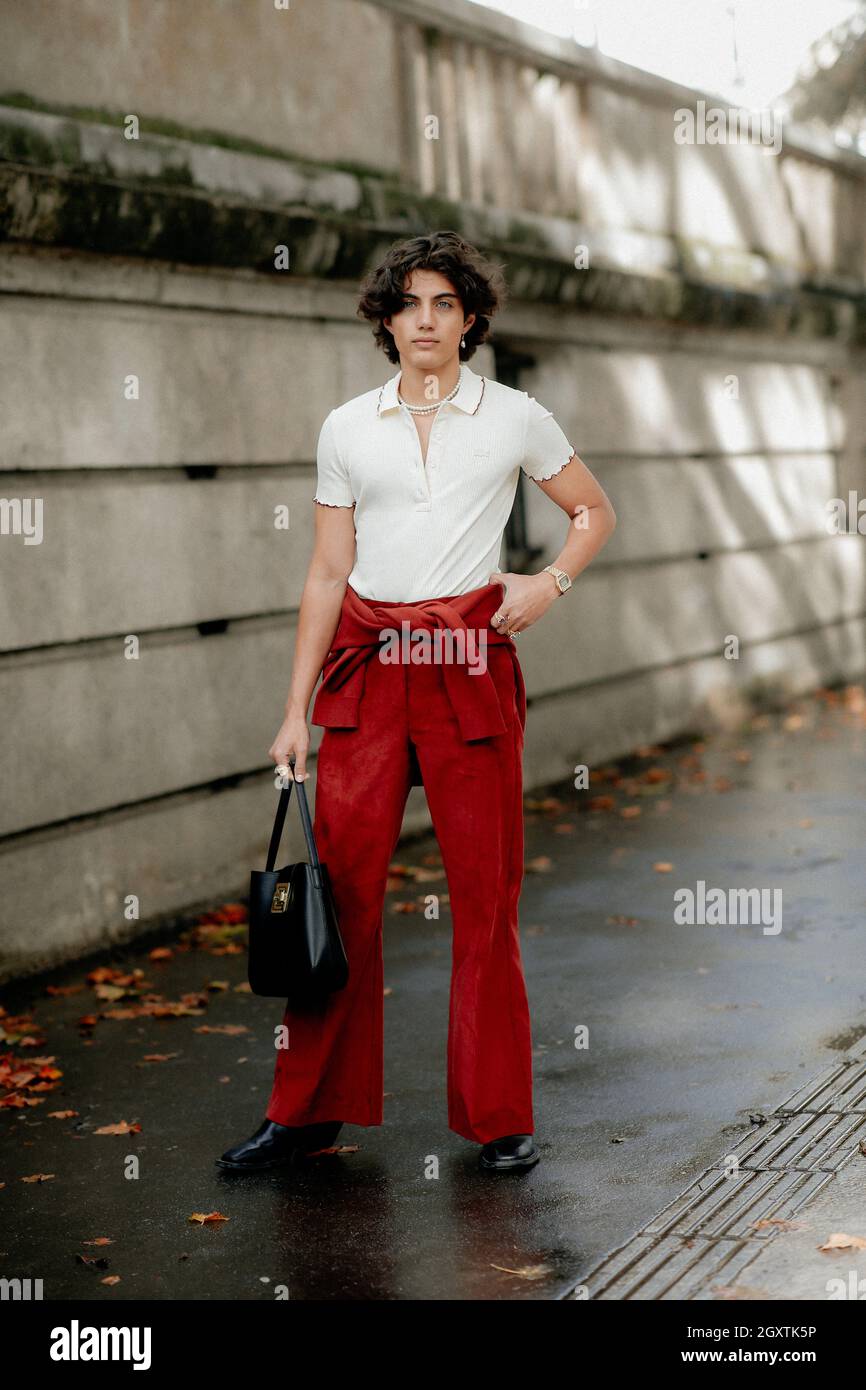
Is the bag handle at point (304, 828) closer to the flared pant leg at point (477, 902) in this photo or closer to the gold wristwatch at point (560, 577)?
the flared pant leg at point (477, 902)

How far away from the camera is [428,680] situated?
15.6 ft

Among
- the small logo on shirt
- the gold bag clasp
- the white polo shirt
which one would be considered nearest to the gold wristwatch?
the white polo shirt

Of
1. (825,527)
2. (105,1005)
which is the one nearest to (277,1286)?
(105,1005)

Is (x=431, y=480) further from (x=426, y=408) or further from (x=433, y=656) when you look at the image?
(x=433, y=656)

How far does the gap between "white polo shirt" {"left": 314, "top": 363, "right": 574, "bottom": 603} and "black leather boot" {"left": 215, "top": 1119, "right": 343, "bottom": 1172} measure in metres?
1.44

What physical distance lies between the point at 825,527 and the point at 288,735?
11879 millimetres

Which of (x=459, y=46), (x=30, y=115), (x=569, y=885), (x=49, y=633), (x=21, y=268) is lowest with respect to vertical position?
(x=569, y=885)

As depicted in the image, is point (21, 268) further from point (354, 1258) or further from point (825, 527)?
point (825, 527)

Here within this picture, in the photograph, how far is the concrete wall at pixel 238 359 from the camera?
23.7 feet

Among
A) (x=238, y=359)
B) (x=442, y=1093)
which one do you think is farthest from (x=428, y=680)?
(x=238, y=359)

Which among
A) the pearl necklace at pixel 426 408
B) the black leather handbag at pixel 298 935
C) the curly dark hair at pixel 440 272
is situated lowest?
the black leather handbag at pixel 298 935

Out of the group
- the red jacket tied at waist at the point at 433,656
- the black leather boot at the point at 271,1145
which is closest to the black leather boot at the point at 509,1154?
the black leather boot at the point at 271,1145

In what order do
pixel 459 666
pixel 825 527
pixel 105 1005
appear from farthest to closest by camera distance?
pixel 825 527 → pixel 105 1005 → pixel 459 666
